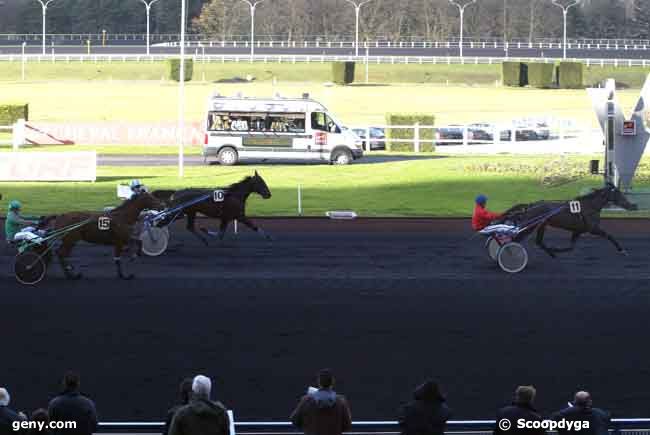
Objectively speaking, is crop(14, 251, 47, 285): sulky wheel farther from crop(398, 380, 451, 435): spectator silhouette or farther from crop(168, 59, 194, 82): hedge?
crop(168, 59, 194, 82): hedge

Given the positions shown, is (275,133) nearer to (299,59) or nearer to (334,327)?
(334,327)

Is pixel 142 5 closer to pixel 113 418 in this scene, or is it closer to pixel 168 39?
pixel 168 39

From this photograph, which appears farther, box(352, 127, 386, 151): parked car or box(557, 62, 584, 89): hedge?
box(557, 62, 584, 89): hedge

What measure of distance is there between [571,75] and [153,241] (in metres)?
64.9

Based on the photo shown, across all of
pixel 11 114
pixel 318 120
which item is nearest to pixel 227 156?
pixel 318 120

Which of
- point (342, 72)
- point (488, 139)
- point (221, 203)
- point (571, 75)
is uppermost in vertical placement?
point (342, 72)

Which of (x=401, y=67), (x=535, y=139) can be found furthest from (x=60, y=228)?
(x=401, y=67)

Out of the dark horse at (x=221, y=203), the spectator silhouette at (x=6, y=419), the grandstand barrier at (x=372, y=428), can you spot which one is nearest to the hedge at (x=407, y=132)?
the dark horse at (x=221, y=203)

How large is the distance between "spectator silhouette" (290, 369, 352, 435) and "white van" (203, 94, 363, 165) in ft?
99.5

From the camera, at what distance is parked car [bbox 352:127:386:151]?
44.0 metres

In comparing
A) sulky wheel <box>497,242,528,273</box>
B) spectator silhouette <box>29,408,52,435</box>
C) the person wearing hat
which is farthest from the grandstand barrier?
sulky wheel <box>497,242,528,273</box>

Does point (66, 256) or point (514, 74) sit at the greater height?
point (514, 74)

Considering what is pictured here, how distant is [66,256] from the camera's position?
56.9 feet

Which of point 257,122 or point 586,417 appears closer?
point 586,417
